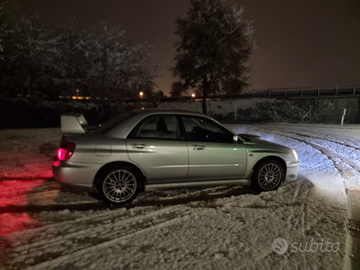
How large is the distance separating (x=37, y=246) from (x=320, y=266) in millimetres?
3238

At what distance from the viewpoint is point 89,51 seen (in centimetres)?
2738

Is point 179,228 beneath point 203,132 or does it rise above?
beneath

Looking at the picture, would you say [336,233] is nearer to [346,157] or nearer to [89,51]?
[346,157]

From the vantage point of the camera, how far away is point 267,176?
526cm

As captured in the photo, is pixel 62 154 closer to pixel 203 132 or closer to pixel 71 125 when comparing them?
pixel 71 125

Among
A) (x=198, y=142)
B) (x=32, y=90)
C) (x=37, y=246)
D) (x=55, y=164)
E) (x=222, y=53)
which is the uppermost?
(x=222, y=53)

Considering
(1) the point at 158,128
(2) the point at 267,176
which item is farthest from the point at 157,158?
(2) the point at 267,176

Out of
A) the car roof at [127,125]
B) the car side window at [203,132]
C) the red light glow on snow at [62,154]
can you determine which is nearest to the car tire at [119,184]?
the car roof at [127,125]

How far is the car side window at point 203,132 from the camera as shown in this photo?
4.98 m

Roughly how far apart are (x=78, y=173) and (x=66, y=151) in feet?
1.40

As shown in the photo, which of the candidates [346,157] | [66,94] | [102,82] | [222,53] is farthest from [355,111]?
[66,94]

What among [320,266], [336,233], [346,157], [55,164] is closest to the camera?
[320,266]
